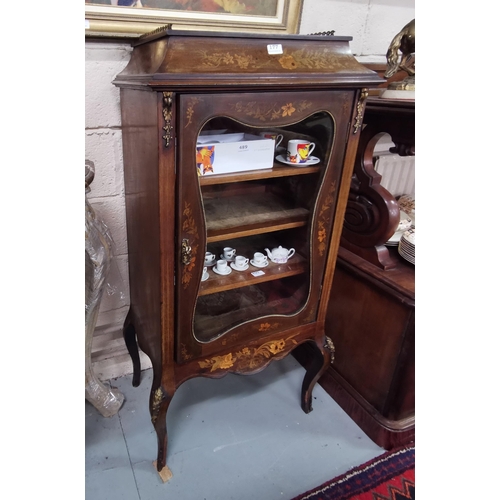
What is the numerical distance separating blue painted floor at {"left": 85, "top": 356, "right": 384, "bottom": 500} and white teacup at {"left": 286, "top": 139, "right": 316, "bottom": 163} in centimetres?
99

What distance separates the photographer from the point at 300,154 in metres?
1.15

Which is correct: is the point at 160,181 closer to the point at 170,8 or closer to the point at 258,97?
the point at 258,97

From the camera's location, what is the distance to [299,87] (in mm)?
979

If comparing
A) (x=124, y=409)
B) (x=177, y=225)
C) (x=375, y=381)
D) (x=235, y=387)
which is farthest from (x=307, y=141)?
(x=124, y=409)

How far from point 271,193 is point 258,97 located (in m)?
0.37

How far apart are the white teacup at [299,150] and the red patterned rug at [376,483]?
104 centimetres

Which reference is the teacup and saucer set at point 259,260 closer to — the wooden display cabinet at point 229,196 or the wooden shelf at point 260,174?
the wooden display cabinet at point 229,196

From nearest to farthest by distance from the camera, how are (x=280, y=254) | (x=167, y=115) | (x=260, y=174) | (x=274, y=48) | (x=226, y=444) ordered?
(x=167, y=115) → (x=274, y=48) → (x=260, y=174) → (x=280, y=254) → (x=226, y=444)

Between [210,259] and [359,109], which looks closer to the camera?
[359,109]

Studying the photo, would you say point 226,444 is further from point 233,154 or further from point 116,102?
point 116,102

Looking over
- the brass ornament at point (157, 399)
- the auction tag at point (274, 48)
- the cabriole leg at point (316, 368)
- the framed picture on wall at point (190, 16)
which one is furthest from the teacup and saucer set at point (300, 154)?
the brass ornament at point (157, 399)

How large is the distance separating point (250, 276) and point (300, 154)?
0.39m

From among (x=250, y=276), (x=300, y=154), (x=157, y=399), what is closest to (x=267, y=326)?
(x=250, y=276)

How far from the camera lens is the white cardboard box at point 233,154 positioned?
3.33 ft
